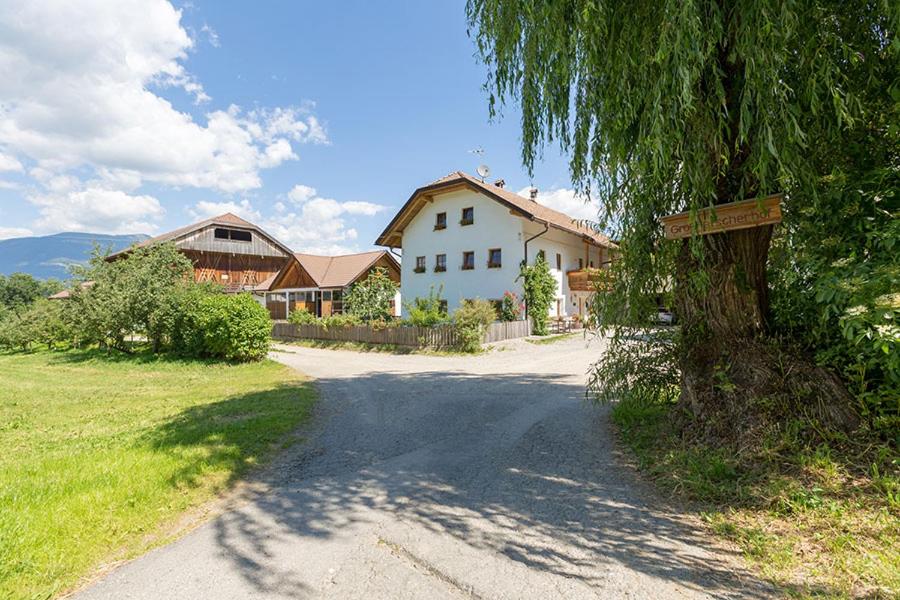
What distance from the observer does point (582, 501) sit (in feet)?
12.7

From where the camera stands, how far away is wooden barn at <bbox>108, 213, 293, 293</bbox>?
4019 cm

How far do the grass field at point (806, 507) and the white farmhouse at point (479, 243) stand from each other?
18254 mm

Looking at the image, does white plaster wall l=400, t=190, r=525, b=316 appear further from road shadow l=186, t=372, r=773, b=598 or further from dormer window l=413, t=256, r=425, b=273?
road shadow l=186, t=372, r=773, b=598

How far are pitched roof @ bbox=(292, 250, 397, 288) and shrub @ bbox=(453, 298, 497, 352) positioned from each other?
13.4m

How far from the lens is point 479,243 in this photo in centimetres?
2469

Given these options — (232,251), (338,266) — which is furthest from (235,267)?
(338,266)

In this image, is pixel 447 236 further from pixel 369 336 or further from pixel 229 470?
pixel 229 470

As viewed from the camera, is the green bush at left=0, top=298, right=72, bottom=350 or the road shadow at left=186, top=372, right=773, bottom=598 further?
the green bush at left=0, top=298, right=72, bottom=350

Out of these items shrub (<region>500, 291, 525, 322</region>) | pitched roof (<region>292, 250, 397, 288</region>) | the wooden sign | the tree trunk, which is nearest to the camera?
the wooden sign

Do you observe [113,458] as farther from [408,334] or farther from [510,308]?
[510,308]

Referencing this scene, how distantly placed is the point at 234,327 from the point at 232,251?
104ft

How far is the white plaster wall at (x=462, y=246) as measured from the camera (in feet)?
77.2

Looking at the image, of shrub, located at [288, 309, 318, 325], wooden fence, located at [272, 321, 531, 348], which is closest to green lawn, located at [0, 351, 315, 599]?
wooden fence, located at [272, 321, 531, 348]

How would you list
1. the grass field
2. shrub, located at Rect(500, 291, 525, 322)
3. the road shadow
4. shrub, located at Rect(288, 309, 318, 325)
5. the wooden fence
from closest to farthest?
1. the grass field
2. the road shadow
3. the wooden fence
4. shrub, located at Rect(500, 291, 525, 322)
5. shrub, located at Rect(288, 309, 318, 325)
